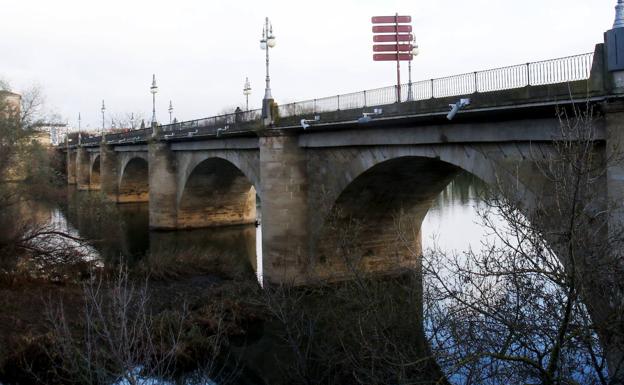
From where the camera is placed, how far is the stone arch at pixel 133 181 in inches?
2041

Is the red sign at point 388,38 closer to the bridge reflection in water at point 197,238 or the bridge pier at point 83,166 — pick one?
the bridge reflection in water at point 197,238

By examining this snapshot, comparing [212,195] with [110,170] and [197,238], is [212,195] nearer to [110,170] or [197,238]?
[197,238]

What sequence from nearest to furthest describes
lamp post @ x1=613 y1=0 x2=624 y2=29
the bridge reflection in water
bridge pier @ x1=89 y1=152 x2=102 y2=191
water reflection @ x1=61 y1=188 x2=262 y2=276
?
lamp post @ x1=613 y1=0 x2=624 y2=29 → water reflection @ x1=61 y1=188 x2=262 y2=276 → the bridge reflection in water → bridge pier @ x1=89 y1=152 x2=102 y2=191

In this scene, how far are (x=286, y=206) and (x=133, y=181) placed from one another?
3621 cm

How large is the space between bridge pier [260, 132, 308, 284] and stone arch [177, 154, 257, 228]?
12.8 meters

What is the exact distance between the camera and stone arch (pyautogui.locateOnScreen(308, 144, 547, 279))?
60.0 ft

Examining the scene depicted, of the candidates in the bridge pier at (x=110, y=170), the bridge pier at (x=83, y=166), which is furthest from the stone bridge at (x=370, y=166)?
the bridge pier at (x=83, y=166)

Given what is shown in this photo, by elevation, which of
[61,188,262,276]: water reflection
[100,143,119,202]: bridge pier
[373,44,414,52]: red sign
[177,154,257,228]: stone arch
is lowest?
[61,188,262,276]: water reflection

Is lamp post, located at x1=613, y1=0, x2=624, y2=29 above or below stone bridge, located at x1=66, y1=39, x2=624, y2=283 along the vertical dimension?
above

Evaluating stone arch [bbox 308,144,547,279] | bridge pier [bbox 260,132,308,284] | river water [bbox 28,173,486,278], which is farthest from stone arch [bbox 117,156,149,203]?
stone arch [bbox 308,144,547,279]

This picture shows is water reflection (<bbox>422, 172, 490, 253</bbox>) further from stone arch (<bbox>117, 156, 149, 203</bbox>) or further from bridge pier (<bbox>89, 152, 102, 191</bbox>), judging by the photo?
bridge pier (<bbox>89, 152, 102, 191</bbox>)

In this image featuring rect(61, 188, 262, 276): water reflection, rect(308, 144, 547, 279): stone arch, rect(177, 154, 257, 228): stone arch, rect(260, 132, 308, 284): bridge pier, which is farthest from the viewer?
rect(177, 154, 257, 228): stone arch

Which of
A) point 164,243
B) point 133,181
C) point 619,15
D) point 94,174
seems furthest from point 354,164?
point 94,174

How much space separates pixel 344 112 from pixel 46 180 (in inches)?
559
